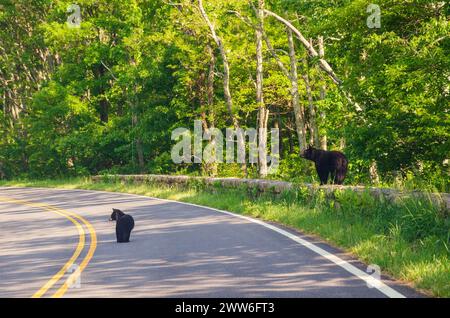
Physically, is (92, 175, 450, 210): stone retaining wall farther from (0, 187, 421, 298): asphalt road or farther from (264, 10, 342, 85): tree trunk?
(264, 10, 342, 85): tree trunk

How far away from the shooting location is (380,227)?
12555mm

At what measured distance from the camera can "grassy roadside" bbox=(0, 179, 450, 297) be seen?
9.19m

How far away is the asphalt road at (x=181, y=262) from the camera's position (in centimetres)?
880

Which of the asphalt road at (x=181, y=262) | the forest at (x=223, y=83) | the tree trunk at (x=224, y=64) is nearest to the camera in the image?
the asphalt road at (x=181, y=262)

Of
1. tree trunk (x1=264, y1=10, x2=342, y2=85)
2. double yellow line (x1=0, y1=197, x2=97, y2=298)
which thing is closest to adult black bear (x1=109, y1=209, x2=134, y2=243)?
double yellow line (x1=0, y1=197, x2=97, y2=298)

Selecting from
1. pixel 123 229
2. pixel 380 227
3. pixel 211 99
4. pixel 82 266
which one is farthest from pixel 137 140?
pixel 82 266

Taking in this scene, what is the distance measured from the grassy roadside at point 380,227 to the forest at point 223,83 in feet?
6.60

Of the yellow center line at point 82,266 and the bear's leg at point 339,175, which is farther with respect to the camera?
the bear's leg at point 339,175

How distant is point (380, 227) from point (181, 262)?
12.7ft

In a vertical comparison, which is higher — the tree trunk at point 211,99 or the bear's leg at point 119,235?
the tree trunk at point 211,99

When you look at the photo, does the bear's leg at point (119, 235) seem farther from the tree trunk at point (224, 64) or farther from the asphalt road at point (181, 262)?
the tree trunk at point (224, 64)

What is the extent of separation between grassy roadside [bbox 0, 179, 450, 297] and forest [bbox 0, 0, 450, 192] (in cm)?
201

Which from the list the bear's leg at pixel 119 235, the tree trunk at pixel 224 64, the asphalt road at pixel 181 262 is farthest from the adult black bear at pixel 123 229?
the tree trunk at pixel 224 64

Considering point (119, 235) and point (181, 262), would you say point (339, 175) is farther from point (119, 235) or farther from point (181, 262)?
point (181, 262)
